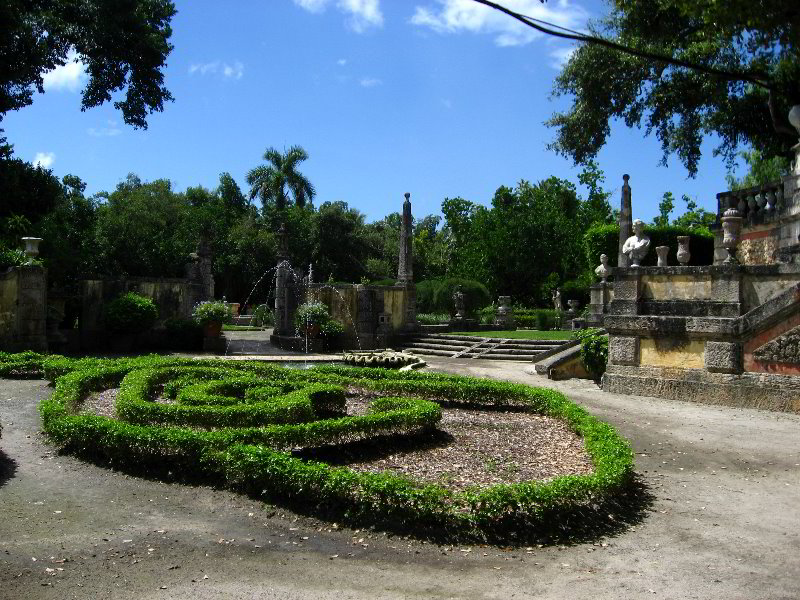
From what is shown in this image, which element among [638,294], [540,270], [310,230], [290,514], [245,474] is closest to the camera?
Result: [290,514]

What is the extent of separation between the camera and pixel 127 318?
62.7ft

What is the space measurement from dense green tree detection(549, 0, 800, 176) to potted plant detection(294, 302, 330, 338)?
39.6ft

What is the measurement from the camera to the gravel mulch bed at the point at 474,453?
23.2ft

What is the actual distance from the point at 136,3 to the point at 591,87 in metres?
16.8

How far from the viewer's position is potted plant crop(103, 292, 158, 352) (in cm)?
1912

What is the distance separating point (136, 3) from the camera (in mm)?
22641

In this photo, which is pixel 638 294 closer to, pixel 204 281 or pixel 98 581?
pixel 98 581

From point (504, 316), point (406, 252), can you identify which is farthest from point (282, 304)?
point (504, 316)

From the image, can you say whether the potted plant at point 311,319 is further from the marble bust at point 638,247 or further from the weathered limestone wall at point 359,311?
the marble bust at point 638,247

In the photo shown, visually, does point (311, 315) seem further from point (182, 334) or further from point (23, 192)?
point (23, 192)

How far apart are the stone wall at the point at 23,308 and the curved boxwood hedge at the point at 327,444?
22.9ft

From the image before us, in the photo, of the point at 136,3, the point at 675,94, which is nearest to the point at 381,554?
the point at 136,3

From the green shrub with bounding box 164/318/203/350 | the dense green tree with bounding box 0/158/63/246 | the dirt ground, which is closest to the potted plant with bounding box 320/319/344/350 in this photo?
the green shrub with bounding box 164/318/203/350

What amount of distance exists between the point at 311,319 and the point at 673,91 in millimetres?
16330
